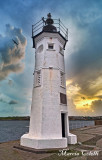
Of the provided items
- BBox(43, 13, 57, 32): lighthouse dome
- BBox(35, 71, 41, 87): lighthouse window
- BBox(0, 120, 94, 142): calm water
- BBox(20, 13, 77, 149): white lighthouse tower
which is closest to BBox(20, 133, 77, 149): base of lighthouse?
BBox(20, 13, 77, 149): white lighthouse tower

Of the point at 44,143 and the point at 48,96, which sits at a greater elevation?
the point at 48,96

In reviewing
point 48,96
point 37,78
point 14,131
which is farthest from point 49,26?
point 14,131

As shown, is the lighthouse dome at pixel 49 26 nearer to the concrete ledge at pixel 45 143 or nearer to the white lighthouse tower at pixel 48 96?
the white lighthouse tower at pixel 48 96

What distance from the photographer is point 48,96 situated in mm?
9586

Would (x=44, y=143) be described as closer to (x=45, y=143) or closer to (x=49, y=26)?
(x=45, y=143)

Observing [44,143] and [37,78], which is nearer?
[44,143]

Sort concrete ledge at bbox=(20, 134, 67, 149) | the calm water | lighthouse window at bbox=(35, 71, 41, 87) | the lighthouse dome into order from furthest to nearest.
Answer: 1. the calm water
2. the lighthouse dome
3. lighthouse window at bbox=(35, 71, 41, 87)
4. concrete ledge at bbox=(20, 134, 67, 149)

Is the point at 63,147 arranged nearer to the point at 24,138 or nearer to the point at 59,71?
the point at 24,138

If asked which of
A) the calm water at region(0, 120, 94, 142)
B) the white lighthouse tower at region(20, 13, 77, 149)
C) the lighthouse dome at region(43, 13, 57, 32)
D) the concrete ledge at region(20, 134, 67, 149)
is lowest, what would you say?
the calm water at region(0, 120, 94, 142)

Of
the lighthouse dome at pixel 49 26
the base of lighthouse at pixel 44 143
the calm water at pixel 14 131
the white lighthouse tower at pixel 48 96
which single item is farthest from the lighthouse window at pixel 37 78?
the calm water at pixel 14 131

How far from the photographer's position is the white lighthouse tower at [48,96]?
28.9 ft

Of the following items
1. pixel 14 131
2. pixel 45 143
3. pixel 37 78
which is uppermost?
pixel 37 78

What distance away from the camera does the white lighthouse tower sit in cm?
880

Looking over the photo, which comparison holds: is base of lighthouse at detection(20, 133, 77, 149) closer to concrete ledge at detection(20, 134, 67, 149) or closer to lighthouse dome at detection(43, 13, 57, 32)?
concrete ledge at detection(20, 134, 67, 149)
